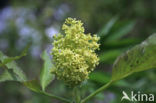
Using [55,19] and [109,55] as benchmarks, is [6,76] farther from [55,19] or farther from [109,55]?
[55,19]

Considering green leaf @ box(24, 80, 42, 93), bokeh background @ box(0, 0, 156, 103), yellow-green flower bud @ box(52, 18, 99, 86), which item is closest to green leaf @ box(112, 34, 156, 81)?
yellow-green flower bud @ box(52, 18, 99, 86)

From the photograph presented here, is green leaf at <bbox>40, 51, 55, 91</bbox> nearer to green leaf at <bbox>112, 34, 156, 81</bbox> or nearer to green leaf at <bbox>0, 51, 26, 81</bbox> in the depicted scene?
green leaf at <bbox>0, 51, 26, 81</bbox>

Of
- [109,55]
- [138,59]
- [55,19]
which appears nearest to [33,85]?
[138,59]

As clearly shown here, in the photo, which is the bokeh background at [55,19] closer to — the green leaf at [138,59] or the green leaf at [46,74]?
the green leaf at [46,74]

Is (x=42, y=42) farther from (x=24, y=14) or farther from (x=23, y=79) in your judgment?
(x=23, y=79)

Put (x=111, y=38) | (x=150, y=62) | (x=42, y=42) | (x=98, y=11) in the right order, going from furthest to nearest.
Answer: (x=42, y=42) → (x=98, y=11) → (x=111, y=38) → (x=150, y=62)

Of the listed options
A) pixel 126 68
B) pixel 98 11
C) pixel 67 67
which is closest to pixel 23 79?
pixel 67 67
